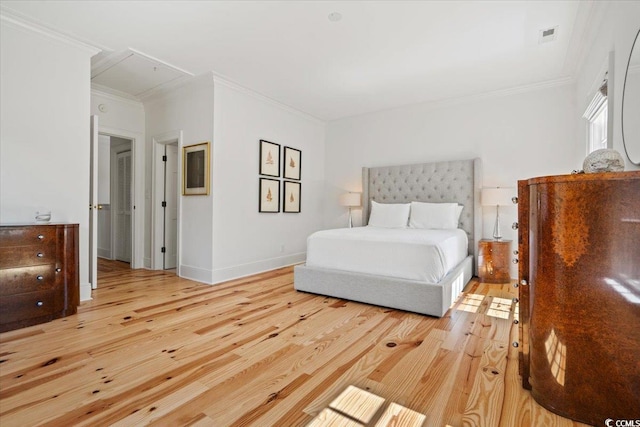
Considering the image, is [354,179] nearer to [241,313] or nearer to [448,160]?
[448,160]

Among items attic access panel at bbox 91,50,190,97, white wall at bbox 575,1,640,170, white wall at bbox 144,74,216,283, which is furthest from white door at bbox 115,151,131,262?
white wall at bbox 575,1,640,170

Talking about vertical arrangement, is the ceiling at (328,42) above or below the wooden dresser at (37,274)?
above

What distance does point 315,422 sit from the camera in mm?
1358

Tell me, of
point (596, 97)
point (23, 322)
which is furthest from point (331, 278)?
point (596, 97)

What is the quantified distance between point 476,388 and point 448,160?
3597 mm

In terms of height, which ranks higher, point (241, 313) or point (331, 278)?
point (331, 278)

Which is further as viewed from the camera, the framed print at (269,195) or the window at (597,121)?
the framed print at (269,195)

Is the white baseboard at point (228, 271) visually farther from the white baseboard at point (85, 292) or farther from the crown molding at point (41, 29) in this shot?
the crown molding at point (41, 29)

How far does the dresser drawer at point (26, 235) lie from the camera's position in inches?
95.0

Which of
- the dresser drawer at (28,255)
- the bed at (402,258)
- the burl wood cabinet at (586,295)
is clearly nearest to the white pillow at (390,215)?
the bed at (402,258)

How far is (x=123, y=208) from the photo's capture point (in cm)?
553

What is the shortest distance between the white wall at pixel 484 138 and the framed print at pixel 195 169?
254cm

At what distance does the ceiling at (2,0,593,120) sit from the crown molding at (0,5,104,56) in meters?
0.03

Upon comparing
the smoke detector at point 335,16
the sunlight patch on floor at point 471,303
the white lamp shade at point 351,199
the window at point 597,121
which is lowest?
the sunlight patch on floor at point 471,303
